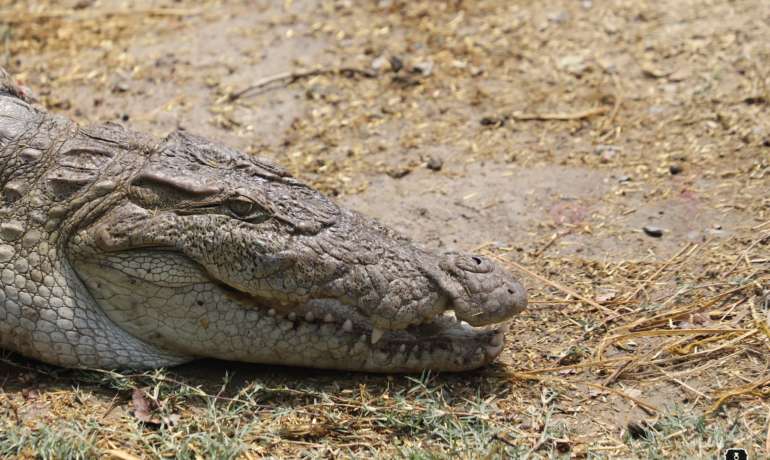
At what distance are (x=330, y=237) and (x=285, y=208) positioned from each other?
0.74 ft

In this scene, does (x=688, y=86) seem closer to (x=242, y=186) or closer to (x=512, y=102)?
(x=512, y=102)

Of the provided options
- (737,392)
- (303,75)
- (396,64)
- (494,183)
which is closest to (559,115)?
(494,183)

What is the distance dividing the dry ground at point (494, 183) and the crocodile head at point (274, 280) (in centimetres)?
19

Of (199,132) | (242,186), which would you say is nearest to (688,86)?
(199,132)

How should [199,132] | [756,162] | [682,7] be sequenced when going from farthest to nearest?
[682,7], [199,132], [756,162]

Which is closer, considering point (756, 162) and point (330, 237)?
point (330, 237)

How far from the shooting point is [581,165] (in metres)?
5.87

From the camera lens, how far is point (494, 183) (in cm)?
572

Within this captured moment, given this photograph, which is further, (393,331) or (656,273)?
(656,273)

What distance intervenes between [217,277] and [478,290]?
3.48ft

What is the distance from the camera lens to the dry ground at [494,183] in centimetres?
381

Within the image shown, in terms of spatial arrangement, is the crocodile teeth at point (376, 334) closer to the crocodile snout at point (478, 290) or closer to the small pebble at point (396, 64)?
the crocodile snout at point (478, 290)

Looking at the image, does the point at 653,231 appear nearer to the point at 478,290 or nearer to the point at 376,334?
the point at 478,290

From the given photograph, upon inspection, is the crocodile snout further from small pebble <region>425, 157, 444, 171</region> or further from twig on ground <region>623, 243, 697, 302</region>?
small pebble <region>425, 157, 444, 171</region>
